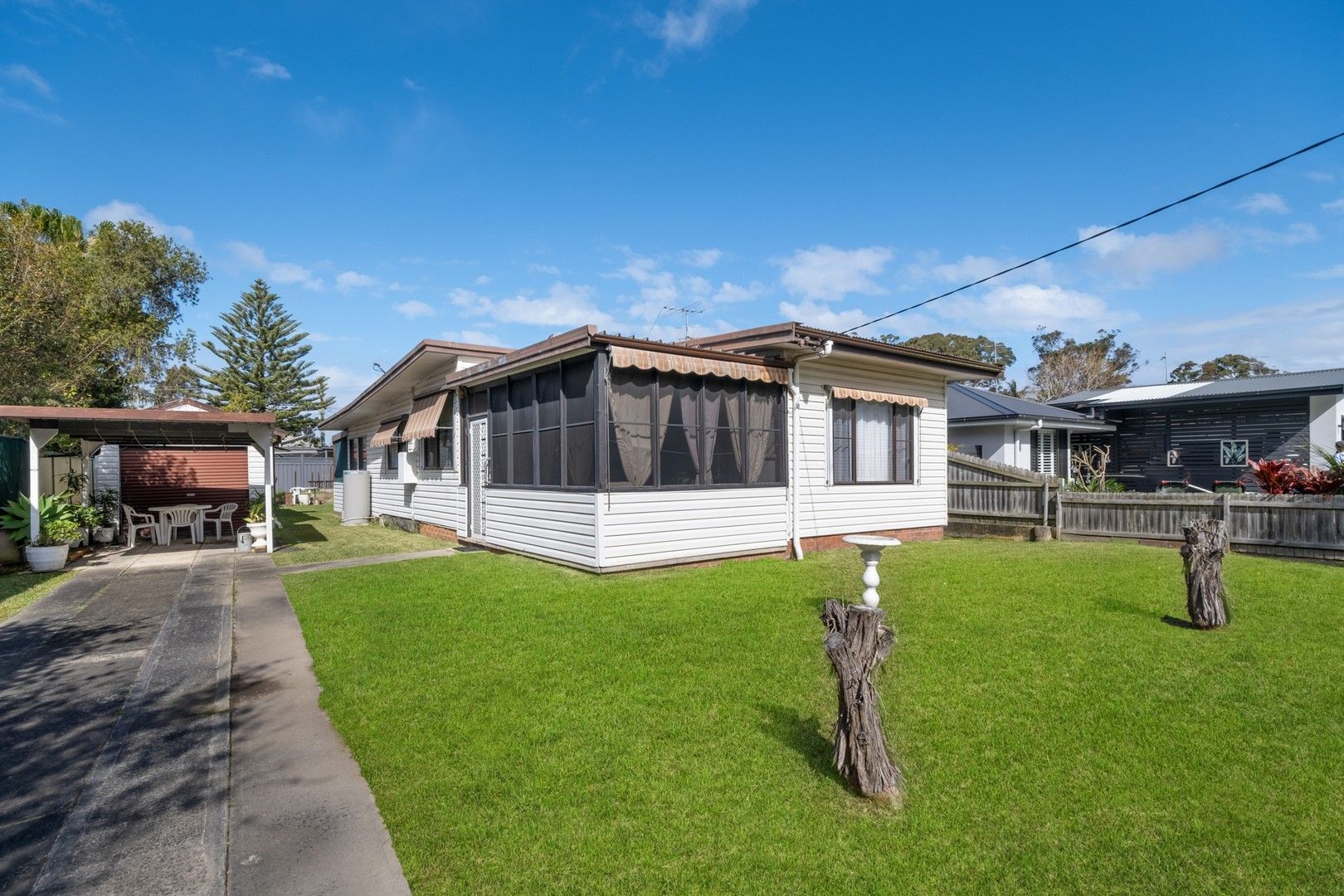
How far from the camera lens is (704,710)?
381cm

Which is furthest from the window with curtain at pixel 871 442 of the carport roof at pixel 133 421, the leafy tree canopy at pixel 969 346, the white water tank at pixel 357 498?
the leafy tree canopy at pixel 969 346

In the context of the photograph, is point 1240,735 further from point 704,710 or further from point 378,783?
point 378,783

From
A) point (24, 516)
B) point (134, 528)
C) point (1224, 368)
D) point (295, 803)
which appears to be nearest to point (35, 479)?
point (24, 516)

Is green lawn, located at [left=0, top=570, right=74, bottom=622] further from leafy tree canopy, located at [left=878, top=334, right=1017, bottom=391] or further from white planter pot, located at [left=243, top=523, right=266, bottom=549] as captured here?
leafy tree canopy, located at [left=878, top=334, right=1017, bottom=391]

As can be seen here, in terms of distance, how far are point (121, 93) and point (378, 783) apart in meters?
15.5

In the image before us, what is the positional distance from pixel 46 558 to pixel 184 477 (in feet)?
22.6

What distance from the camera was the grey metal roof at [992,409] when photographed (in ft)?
55.9

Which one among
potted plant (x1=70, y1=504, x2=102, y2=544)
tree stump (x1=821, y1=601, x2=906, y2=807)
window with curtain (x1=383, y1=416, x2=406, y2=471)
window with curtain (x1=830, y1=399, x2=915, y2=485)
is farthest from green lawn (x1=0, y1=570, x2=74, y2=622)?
window with curtain (x1=830, y1=399, x2=915, y2=485)

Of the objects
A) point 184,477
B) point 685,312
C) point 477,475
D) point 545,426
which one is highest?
point 685,312

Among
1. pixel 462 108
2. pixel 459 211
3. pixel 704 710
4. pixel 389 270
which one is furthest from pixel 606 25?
pixel 704 710

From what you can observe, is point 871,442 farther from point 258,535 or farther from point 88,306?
point 88,306

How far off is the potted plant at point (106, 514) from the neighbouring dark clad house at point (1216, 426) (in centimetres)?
2520

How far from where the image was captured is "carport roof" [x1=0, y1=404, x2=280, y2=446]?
896 centimetres

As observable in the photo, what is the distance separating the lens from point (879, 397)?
34.2ft
